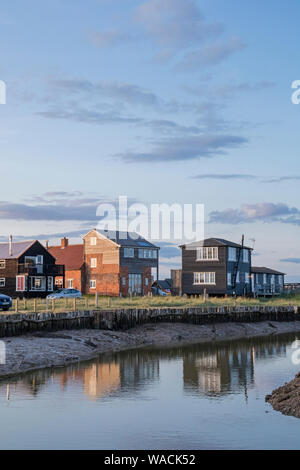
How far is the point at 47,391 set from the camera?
22.5 metres

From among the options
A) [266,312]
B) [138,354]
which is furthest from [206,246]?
[138,354]

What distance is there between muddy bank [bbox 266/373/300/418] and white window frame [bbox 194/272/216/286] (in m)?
46.6

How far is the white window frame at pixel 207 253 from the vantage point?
223ft

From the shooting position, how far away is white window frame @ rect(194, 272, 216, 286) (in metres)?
67.9

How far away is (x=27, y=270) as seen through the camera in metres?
66.0

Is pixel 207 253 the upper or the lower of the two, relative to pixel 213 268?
upper

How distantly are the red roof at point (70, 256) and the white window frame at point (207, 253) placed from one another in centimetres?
1503

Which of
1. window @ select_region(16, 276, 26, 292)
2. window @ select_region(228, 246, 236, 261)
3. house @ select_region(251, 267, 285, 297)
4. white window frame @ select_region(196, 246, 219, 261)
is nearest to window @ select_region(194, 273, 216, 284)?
white window frame @ select_region(196, 246, 219, 261)

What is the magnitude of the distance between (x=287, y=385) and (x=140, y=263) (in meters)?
51.7

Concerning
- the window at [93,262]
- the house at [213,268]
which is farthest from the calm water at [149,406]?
the window at [93,262]

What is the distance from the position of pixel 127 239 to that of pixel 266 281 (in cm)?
1977

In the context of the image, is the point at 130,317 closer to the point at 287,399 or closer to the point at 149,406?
the point at 149,406

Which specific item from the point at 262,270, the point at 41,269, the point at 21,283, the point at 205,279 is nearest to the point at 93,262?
the point at 41,269

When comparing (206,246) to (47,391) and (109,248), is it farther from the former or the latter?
(47,391)
